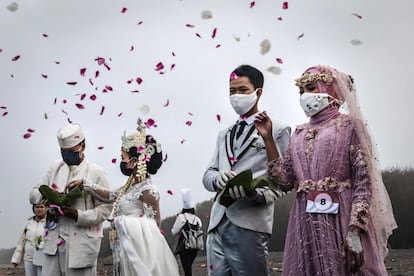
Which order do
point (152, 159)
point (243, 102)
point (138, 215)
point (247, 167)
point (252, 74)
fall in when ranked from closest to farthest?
point (247, 167), point (243, 102), point (252, 74), point (138, 215), point (152, 159)

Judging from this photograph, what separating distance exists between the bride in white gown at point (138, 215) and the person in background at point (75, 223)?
172 mm

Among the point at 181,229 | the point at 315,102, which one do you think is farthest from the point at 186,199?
the point at 315,102

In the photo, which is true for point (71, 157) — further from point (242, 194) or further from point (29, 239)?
point (29, 239)

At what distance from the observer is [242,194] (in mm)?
5289

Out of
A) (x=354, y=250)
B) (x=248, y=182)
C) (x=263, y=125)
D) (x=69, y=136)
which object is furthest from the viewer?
(x=69, y=136)

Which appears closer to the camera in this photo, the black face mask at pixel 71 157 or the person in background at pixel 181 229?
the black face mask at pixel 71 157

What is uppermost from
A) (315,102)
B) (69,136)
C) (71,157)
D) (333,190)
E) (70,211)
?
(69,136)

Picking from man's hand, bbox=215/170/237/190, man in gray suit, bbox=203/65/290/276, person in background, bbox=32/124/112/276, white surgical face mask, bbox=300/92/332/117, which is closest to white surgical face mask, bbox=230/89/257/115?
man in gray suit, bbox=203/65/290/276

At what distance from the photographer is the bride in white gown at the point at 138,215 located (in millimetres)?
6574

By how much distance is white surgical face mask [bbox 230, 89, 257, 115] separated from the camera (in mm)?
5758

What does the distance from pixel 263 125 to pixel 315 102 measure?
44 centimetres

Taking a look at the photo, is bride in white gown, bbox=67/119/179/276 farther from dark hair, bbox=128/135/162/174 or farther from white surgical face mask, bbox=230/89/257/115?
white surgical face mask, bbox=230/89/257/115

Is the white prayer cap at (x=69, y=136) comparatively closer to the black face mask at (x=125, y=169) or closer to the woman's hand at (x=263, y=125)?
the black face mask at (x=125, y=169)

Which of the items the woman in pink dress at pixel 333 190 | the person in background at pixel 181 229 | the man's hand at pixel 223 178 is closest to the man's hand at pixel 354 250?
the woman in pink dress at pixel 333 190
